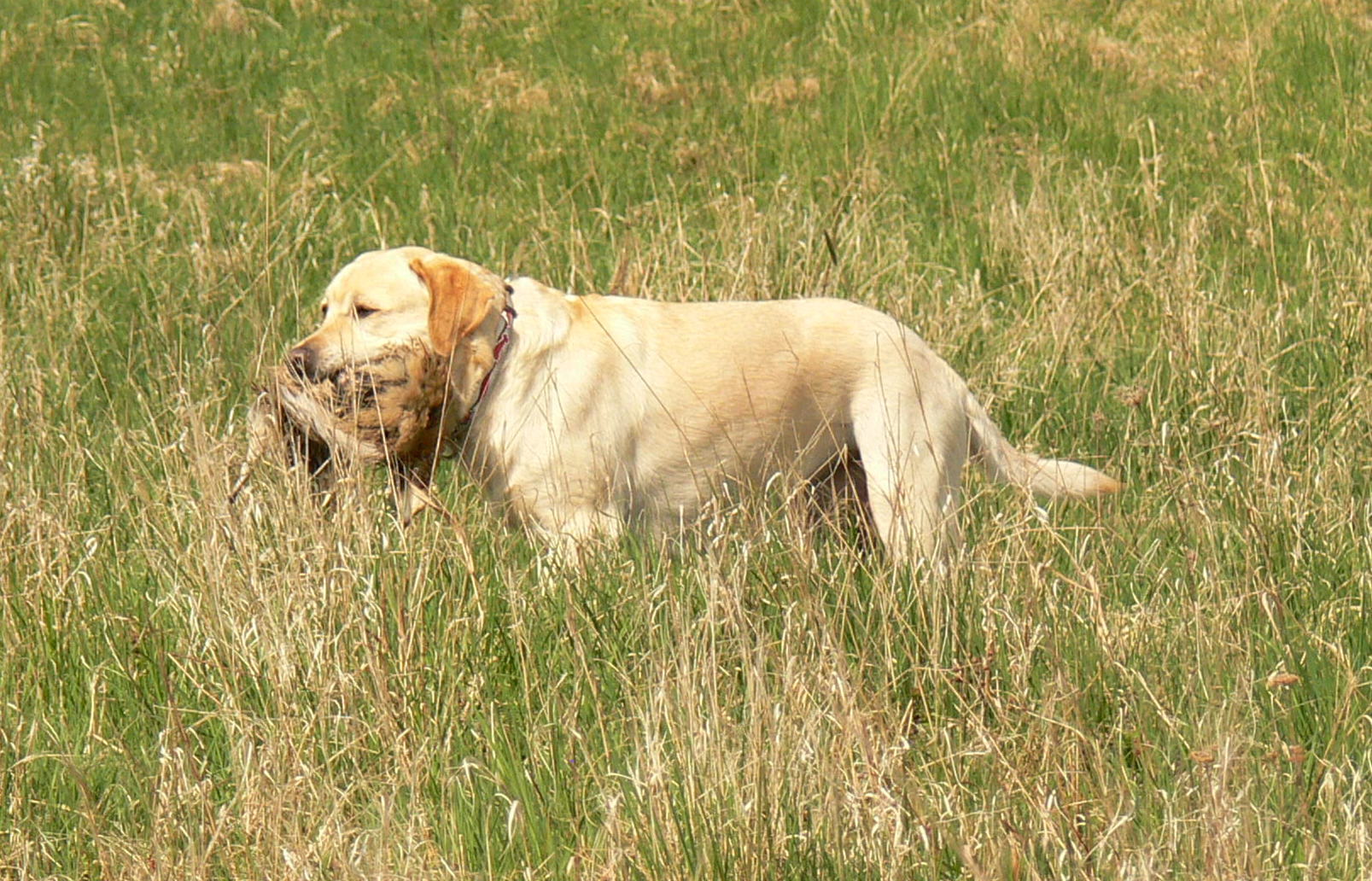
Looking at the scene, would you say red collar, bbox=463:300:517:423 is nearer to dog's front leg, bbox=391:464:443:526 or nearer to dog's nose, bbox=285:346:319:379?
dog's front leg, bbox=391:464:443:526

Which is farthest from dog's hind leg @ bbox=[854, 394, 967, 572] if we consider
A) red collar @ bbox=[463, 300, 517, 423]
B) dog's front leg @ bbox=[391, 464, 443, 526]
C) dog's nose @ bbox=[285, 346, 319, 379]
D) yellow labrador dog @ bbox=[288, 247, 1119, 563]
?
dog's nose @ bbox=[285, 346, 319, 379]

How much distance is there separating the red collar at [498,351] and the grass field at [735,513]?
36 centimetres

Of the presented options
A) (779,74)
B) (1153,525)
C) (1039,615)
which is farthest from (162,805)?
(779,74)

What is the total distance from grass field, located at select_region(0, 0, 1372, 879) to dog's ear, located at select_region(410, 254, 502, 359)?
0.41 meters

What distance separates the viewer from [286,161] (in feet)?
23.4

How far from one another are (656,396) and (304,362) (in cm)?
81

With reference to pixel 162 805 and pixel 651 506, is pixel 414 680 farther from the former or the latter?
pixel 651 506

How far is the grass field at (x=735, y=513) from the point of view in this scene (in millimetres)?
2596

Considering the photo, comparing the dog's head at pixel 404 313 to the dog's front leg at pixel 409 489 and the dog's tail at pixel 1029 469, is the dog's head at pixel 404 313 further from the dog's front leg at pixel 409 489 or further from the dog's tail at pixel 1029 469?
the dog's tail at pixel 1029 469

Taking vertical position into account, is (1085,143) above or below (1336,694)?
below

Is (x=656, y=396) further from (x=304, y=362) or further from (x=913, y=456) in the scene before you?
(x=304, y=362)

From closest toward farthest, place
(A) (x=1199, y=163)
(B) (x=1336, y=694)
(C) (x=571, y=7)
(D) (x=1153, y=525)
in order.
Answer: (B) (x=1336, y=694) → (D) (x=1153, y=525) → (A) (x=1199, y=163) → (C) (x=571, y=7)

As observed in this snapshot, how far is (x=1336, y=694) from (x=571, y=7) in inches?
293

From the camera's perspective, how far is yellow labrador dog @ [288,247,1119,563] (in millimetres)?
4039
